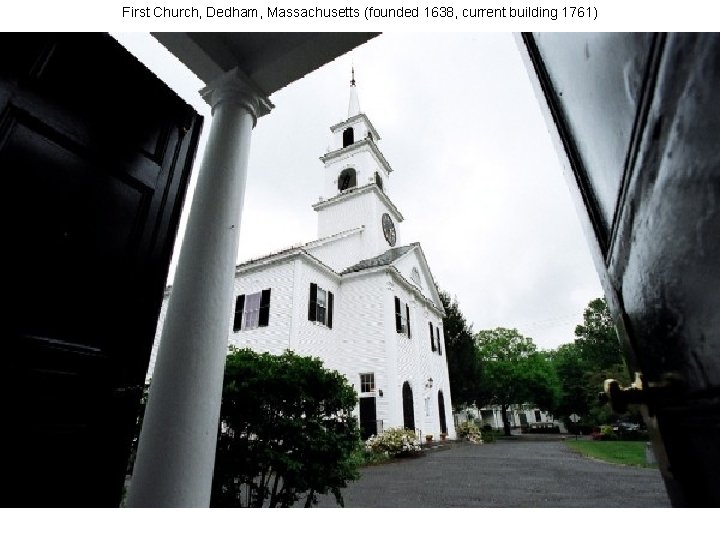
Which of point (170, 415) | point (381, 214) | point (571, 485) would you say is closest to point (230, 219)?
point (170, 415)

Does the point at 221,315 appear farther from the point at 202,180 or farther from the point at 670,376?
the point at 670,376

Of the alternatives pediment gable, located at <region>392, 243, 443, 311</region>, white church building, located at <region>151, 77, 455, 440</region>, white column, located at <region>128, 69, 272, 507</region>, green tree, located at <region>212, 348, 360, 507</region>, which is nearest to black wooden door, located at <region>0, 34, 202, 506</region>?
white column, located at <region>128, 69, 272, 507</region>

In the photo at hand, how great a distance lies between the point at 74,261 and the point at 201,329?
1.02 metres

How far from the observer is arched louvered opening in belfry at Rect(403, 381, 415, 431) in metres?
16.3

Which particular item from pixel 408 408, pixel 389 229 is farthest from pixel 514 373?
pixel 408 408

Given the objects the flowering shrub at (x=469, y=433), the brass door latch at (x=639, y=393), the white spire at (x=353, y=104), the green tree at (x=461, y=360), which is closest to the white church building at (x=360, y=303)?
the flowering shrub at (x=469, y=433)

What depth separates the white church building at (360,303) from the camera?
49.9 ft

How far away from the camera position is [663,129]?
85 cm

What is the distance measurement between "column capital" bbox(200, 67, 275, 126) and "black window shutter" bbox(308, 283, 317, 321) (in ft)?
40.9

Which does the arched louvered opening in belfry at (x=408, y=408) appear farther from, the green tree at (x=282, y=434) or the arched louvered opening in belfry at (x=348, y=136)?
the arched louvered opening in belfry at (x=348, y=136)

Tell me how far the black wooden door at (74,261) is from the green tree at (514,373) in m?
Answer: 36.4

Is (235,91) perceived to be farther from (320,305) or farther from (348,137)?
(348,137)

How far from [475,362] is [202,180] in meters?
27.8

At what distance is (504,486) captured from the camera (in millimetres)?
8195
